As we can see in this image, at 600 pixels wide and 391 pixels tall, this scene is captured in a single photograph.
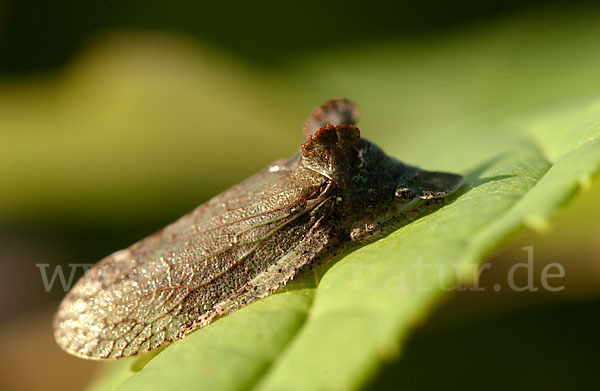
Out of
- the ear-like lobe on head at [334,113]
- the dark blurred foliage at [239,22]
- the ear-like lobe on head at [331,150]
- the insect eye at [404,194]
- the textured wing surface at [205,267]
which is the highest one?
the dark blurred foliage at [239,22]

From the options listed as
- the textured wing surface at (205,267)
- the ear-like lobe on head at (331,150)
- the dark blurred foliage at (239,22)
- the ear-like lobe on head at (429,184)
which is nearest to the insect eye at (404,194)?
the ear-like lobe on head at (429,184)

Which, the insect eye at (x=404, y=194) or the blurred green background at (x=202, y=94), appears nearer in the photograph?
the insect eye at (x=404, y=194)

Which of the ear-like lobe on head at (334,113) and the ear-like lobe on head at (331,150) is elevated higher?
the ear-like lobe on head at (334,113)

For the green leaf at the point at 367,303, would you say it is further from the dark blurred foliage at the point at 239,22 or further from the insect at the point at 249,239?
the dark blurred foliage at the point at 239,22

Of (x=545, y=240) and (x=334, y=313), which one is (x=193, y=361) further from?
(x=545, y=240)

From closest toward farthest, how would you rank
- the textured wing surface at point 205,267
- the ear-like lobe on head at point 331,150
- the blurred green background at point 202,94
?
the textured wing surface at point 205,267
the ear-like lobe on head at point 331,150
the blurred green background at point 202,94

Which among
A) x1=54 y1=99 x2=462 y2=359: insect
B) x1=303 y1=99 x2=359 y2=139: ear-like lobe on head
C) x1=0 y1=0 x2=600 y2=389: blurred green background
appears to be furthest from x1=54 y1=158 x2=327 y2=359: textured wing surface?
x1=0 y1=0 x2=600 y2=389: blurred green background

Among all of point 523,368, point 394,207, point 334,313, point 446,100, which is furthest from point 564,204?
point 446,100

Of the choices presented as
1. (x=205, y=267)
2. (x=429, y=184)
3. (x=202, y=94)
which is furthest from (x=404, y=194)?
(x=202, y=94)

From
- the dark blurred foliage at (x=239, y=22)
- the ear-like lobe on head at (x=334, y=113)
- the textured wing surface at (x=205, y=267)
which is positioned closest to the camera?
the textured wing surface at (x=205, y=267)
